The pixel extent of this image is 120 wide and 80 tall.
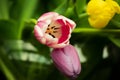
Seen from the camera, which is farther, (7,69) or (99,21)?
(7,69)

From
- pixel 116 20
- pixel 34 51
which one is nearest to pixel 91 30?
pixel 116 20

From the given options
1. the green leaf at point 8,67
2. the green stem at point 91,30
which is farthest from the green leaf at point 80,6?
the green leaf at point 8,67

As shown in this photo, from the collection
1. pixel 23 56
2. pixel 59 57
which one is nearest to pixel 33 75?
pixel 23 56

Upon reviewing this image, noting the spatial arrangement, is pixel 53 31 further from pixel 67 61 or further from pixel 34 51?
pixel 34 51

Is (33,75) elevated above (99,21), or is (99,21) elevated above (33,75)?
(99,21)

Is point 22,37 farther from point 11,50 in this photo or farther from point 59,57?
point 59,57

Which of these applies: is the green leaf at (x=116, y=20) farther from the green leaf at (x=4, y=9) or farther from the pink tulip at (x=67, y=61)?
the green leaf at (x=4, y=9)
